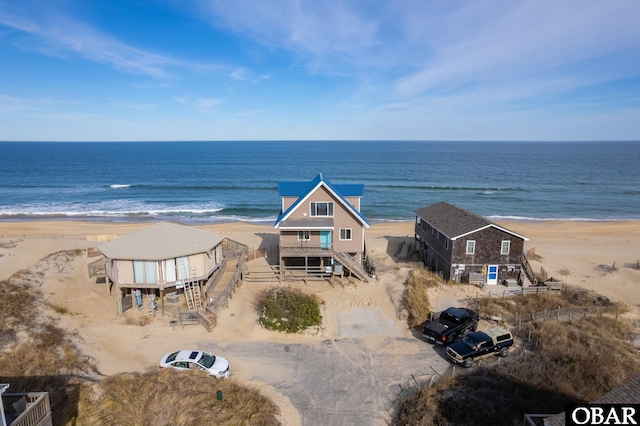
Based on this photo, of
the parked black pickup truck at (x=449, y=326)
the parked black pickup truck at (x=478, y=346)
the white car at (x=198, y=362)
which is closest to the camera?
the white car at (x=198, y=362)

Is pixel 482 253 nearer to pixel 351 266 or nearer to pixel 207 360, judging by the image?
pixel 351 266

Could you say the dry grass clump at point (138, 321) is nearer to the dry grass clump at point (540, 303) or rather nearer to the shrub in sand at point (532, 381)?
the shrub in sand at point (532, 381)

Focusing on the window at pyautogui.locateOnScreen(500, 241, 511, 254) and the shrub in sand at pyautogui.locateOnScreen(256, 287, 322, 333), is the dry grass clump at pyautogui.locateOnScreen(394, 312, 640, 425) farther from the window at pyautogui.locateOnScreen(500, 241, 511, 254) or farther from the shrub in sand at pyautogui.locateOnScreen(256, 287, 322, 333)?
the window at pyautogui.locateOnScreen(500, 241, 511, 254)

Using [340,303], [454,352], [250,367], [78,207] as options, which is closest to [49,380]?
[250,367]

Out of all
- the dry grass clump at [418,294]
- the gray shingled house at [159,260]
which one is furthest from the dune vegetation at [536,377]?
the gray shingled house at [159,260]

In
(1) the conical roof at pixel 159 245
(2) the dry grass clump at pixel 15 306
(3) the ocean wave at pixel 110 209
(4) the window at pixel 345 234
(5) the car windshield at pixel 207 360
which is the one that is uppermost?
(1) the conical roof at pixel 159 245

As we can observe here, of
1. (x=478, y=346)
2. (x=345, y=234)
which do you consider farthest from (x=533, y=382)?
(x=345, y=234)

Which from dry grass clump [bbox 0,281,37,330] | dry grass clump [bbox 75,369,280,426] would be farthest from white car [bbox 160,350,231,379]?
dry grass clump [bbox 0,281,37,330]
